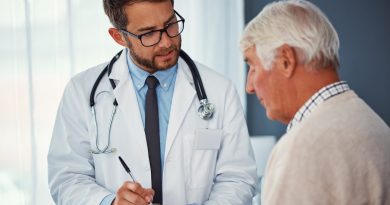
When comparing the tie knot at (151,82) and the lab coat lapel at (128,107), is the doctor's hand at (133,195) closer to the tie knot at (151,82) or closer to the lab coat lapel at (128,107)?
the lab coat lapel at (128,107)

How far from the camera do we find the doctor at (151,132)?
1561 millimetres

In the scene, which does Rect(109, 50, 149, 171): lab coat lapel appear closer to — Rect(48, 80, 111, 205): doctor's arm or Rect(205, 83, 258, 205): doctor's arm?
Rect(48, 80, 111, 205): doctor's arm

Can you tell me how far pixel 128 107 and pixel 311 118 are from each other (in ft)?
2.53

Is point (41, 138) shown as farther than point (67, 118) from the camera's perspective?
Yes

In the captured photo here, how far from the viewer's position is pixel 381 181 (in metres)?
0.94

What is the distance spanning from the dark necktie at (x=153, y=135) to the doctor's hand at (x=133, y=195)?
162 mm

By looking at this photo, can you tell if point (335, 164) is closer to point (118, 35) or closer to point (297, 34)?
point (297, 34)

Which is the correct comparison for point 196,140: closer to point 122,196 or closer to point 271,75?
point 122,196

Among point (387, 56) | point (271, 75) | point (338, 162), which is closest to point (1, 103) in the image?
point (271, 75)

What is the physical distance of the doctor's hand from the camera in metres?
1.36

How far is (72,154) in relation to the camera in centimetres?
159

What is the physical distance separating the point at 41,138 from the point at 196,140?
0.93m

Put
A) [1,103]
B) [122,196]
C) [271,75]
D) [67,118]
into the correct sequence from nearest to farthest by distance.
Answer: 1. [271,75]
2. [122,196]
3. [67,118]
4. [1,103]

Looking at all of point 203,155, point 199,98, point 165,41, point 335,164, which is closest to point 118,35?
point 165,41
